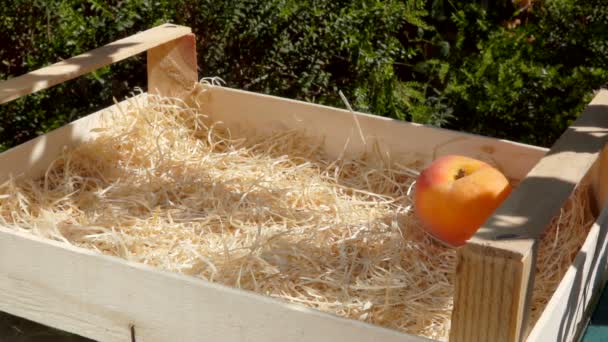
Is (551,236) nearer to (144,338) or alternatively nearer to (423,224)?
(423,224)

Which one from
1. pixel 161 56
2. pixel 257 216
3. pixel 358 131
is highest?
pixel 161 56

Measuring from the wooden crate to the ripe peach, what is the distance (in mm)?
133

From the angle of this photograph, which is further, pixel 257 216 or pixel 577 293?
pixel 257 216

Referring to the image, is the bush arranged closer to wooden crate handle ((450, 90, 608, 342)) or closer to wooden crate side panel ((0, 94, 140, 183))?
wooden crate side panel ((0, 94, 140, 183))

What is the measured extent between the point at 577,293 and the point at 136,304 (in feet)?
2.48

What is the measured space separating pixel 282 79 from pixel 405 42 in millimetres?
803

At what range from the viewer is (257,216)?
198cm

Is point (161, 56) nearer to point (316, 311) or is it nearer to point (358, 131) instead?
point (358, 131)

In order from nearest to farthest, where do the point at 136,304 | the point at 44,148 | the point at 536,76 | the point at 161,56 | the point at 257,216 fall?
the point at 136,304, the point at 257,216, the point at 44,148, the point at 161,56, the point at 536,76

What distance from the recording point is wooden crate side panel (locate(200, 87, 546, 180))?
199cm

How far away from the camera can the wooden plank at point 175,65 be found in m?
2.39

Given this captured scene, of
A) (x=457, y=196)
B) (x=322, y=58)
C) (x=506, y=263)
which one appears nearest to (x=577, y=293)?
(x=457, y=196)

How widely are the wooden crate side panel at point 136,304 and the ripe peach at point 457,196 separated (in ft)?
1.61

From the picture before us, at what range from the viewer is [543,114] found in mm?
2680
